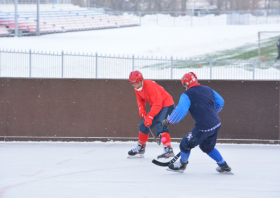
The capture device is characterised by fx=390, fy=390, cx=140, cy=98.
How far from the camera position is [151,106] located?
7332 mm

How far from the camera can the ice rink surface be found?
16.7ft

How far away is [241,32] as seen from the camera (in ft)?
141

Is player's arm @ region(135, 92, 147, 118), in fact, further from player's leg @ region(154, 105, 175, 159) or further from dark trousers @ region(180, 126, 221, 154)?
dark trousers @ region(180, 126, 221, 154)

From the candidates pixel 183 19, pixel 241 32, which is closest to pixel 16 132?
pixel 241 32

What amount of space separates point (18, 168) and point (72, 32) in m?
35.7

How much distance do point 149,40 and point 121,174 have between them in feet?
104

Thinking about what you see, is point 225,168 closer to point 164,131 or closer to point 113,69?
point 164,131

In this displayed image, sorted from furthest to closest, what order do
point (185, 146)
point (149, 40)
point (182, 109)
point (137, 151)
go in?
point (149, 40) < point (137, 151) < point (185, 146) < point (182, 109)

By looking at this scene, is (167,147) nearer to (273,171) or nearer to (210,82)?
(273,171)

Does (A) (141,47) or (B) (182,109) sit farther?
(A) (141,47)

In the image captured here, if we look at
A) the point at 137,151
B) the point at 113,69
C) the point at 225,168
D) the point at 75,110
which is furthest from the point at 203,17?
the point at 225,168

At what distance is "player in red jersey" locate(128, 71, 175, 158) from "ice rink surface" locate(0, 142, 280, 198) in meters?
0.42

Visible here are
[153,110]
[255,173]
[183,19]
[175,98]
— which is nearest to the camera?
[255,173]

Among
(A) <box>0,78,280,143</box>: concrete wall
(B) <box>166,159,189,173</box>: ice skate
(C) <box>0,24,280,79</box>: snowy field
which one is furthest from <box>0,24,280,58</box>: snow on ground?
(B) <box>166,159,189,173</box>: ice skate
